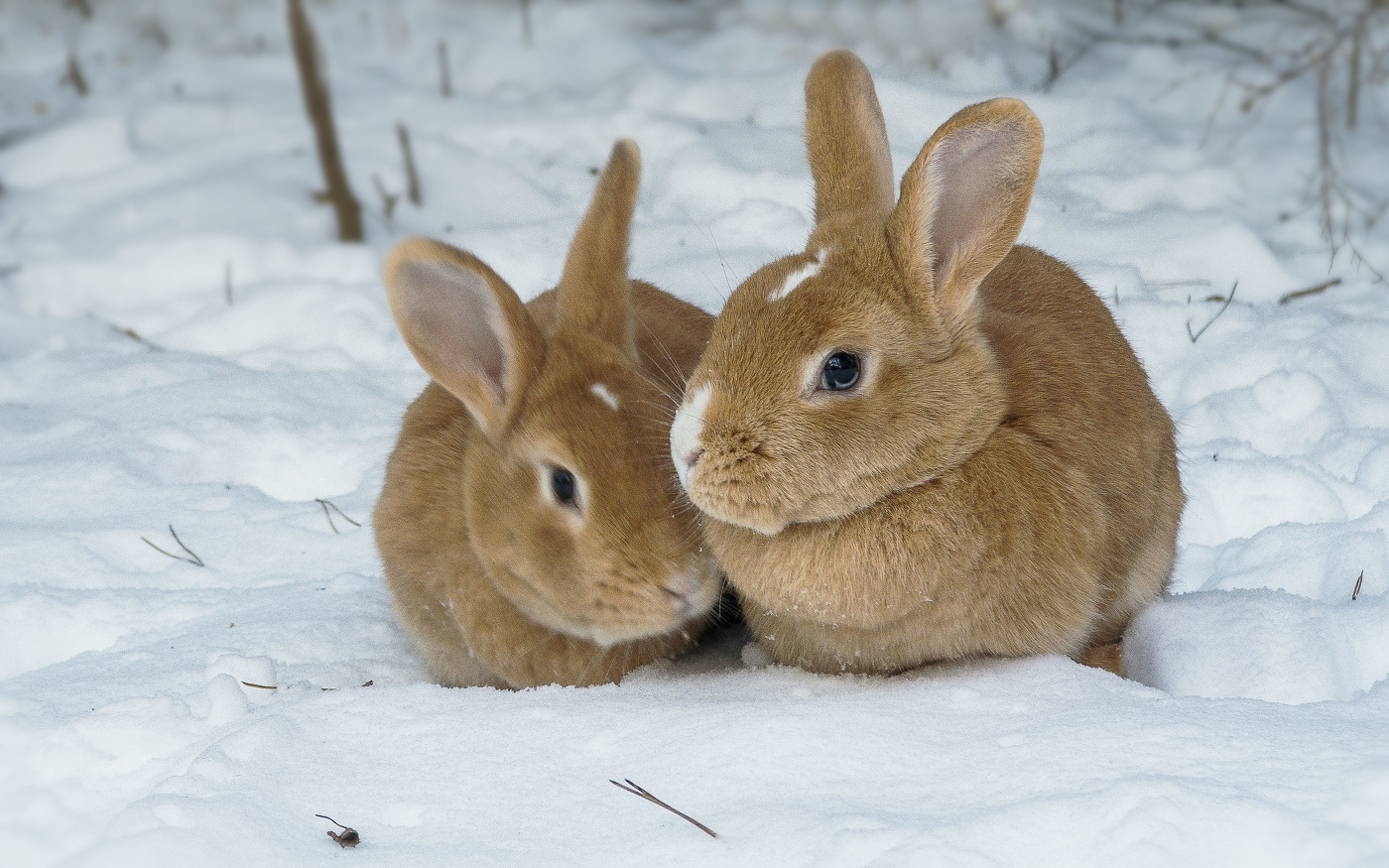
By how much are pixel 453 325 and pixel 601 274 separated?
0.38 metres

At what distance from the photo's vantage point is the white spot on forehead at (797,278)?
2520mm

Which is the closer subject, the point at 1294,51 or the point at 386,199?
the point at 386,199

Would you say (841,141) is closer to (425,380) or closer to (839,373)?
(839,373)

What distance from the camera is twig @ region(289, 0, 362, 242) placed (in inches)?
206

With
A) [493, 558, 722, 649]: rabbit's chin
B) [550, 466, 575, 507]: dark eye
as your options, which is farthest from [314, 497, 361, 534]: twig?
[550, 466, 575, 507]: dark eye

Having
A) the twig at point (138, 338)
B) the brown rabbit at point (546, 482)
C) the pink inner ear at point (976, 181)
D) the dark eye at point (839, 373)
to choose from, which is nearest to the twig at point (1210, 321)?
the brown rabbit at point (546, 482)

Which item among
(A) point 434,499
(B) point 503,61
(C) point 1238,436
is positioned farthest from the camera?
(B) point 503,61

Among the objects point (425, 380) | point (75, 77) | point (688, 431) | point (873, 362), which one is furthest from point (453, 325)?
point (75, 77)

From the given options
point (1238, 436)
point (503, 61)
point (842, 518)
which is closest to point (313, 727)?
point (842, 518)

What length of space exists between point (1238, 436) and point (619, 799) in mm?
2722

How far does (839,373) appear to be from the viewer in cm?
241

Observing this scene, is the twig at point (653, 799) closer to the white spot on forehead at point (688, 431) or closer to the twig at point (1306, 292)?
the white spot on forehead at point (688, 431)

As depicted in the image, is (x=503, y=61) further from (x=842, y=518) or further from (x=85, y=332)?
(x=842, y=518)

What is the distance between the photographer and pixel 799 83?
6.62m
